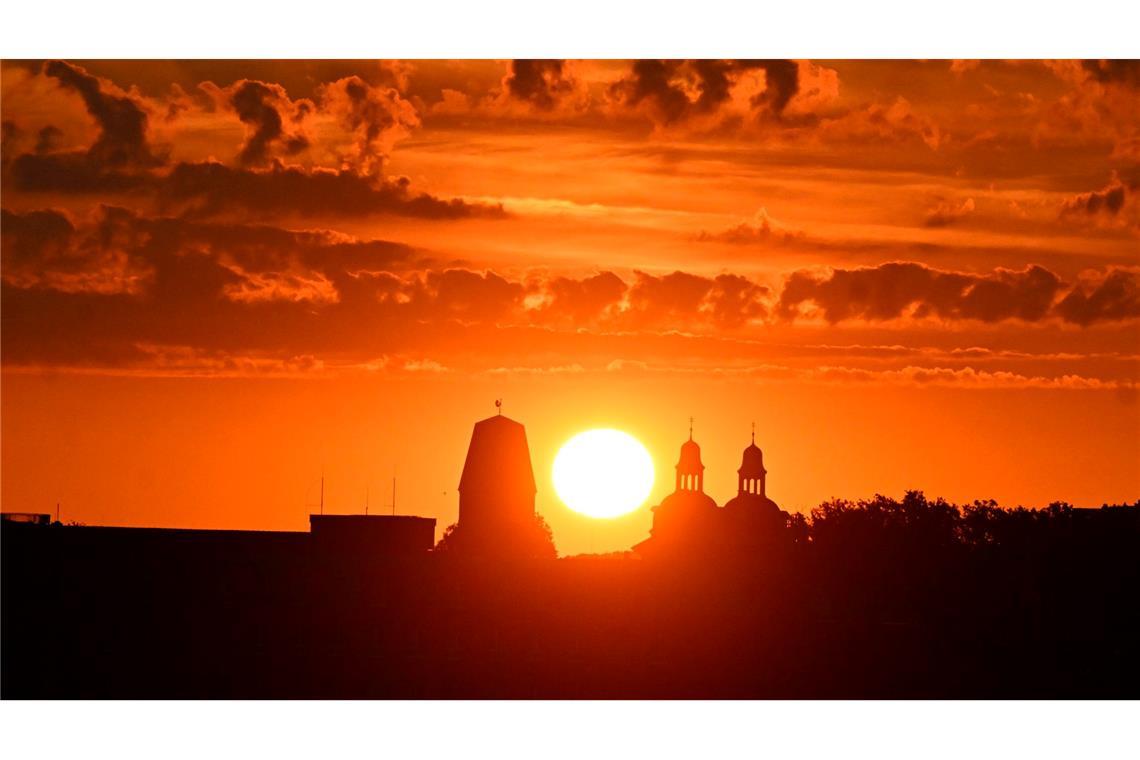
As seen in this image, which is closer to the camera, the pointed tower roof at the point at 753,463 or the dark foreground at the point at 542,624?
the dark foreground at the point at 542,624

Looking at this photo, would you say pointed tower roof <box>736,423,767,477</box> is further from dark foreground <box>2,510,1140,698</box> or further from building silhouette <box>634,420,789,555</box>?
dark foreground <box>2,510,1140,698</box>

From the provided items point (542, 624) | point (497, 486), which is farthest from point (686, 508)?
point (542, 624)

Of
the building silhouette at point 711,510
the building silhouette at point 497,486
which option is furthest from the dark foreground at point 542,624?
the building silhouette at point 497,486

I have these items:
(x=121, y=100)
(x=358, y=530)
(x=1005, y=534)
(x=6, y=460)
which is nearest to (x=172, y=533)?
(x=358, y=530)

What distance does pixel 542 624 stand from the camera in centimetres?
6172

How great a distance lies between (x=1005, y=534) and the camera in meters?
94.8

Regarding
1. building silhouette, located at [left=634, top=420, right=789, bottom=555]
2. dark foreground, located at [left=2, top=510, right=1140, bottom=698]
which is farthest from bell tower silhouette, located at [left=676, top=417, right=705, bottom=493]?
dark foreground, located at [left=2, top=510, right=1140, bottom=698]

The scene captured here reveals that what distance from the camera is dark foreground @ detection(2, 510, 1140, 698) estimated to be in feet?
177

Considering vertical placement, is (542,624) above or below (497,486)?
below

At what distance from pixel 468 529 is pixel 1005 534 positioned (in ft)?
126

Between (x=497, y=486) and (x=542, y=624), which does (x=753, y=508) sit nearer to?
(x=497, y=486)

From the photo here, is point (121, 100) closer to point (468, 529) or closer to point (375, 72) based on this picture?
point (375, 72)

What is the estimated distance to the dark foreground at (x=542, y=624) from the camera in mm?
53938

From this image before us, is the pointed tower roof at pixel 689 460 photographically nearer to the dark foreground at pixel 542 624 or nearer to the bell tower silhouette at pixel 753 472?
the bell tower silhouette at pixel 753 472
